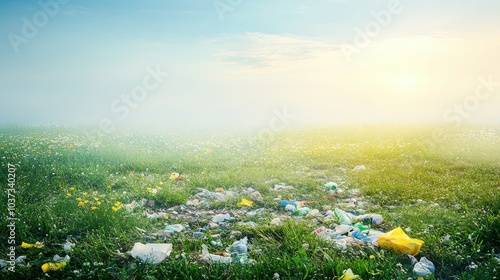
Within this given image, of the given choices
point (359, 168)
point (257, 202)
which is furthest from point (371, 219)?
point (359, 168)

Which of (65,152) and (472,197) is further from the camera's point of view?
(65,152)

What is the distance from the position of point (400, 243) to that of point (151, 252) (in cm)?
301

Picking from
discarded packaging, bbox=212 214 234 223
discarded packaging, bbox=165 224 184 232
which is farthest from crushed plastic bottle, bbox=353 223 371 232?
discarded packaging, bbox=165 224 184 232

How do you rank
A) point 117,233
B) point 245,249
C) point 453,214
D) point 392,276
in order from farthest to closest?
point 453,214 → point 117,233 → point 245,249 → point 392,276

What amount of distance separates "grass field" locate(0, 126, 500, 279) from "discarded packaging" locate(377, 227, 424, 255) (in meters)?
0.13

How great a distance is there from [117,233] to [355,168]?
707 centimetres

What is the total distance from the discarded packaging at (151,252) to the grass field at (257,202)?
0.37 ft

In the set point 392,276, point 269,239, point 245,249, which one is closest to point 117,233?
point 245,249

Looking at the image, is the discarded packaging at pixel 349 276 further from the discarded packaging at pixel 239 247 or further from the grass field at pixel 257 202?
the discarded packaging at pixel 239 247

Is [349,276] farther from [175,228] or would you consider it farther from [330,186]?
[330,186]

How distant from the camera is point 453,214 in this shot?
223 inches

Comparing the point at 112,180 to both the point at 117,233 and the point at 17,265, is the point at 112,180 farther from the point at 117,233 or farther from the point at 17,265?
the point at 17,265

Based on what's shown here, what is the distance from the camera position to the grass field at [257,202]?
13.0 ft

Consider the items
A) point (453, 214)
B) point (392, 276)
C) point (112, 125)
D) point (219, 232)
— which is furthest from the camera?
point (112, 125)
